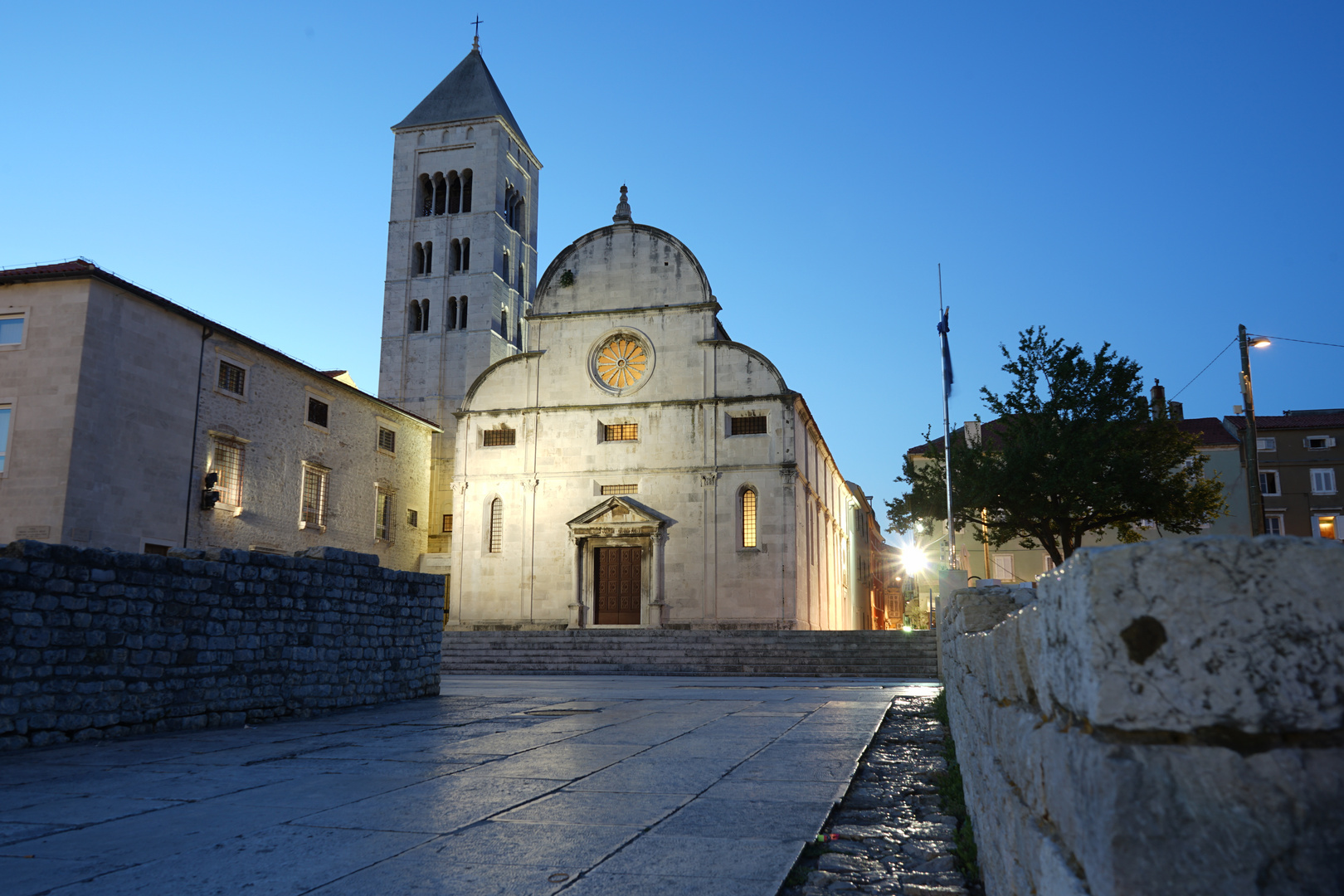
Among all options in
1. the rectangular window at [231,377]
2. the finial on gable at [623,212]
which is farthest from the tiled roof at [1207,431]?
the rectangular window at [231,377]

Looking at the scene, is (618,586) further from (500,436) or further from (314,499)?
(314,499)

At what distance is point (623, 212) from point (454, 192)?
15.3 meters

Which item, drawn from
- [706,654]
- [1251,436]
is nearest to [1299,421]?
[1251,436]

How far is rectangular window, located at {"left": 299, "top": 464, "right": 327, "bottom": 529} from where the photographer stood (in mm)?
31391

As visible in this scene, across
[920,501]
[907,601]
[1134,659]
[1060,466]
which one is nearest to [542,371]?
[920,501]

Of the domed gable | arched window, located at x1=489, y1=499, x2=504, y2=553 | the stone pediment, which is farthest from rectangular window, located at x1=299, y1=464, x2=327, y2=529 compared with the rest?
the domed gable

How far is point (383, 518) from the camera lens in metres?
36.0

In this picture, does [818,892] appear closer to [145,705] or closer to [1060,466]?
[145,705]

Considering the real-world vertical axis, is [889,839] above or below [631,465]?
below

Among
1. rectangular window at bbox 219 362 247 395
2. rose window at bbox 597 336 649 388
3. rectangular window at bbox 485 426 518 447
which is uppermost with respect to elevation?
rose window at bbox 597 336 649 388

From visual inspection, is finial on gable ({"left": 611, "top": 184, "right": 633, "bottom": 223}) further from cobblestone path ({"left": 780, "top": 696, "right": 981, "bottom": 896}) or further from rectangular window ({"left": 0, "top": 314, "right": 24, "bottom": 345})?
cobblestone path ({"left": 780, "top": 696, "right": 981, "bottom": 896})

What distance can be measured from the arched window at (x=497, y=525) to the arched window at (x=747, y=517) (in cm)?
889

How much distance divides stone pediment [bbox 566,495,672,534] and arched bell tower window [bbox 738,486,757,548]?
266cm

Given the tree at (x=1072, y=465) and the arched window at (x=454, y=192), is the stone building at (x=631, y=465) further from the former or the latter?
the arched window at (x=454, y=192)
